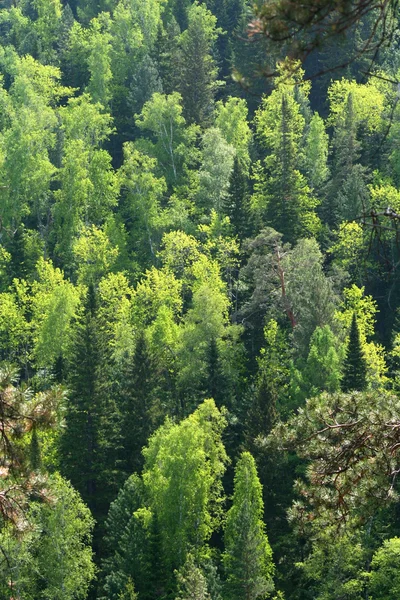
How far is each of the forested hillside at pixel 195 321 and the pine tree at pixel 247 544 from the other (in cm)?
10

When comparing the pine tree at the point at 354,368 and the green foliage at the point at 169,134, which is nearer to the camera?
the pine tree at the point at 354,368

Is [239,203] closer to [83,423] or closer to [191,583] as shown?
[83,423]

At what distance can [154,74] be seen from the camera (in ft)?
303

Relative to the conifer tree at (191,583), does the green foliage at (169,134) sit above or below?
above

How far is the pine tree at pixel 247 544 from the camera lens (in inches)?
1698

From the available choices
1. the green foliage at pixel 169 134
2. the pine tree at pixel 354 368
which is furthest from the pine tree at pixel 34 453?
the green foliage at pixel 169 134

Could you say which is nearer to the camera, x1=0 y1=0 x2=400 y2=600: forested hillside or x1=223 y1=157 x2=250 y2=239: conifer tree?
x1=0 y1=0 x2=400 y2=600: forested hillside

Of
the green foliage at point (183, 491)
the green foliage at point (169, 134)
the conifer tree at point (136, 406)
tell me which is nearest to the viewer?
the green foliage at point (183, 491)

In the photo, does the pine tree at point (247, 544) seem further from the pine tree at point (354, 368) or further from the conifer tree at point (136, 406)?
the conifer tree at point (136, 406)

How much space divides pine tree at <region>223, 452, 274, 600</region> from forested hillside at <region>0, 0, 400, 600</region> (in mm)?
100

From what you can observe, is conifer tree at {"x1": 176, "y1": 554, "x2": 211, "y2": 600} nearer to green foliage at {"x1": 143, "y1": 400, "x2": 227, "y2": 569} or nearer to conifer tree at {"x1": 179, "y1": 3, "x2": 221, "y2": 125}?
green foliage at {"x1": 143, "y1": 400, "x2": 227, "y2": 569}

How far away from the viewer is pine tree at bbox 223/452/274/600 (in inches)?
1698

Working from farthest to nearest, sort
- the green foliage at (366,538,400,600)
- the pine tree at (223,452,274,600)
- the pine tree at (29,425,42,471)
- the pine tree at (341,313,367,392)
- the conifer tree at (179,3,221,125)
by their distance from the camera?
the conifer tree at (179,3,221,125)
the pine tree at (341,313,367,392)
the pine tree at (223,452,274,600)
the green foliage at (366,538,400,600)
the pine tree at (29,425,42,471)

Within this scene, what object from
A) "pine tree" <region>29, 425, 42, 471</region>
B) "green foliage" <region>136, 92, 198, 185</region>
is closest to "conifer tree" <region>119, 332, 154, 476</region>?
"pine tree" <region>29, 425, 42, 471</region>
